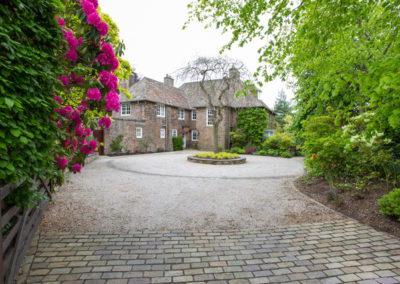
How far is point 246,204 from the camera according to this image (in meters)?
5.68

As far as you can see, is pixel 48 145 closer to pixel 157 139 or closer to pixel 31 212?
pixel 31 212

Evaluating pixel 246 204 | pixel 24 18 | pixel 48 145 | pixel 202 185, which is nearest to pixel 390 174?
pixel 246 204

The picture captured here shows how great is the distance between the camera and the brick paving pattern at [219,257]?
2699 millimetres

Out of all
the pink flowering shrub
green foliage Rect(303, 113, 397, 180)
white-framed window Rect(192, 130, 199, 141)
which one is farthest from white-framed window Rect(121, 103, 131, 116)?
the pink flowering shrub

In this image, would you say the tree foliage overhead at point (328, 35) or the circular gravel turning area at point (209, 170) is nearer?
the tree foliage overhead at point (328, 35)

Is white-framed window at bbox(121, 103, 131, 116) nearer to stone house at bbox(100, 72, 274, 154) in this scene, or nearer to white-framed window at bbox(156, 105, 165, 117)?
stone house at bbox(100, 72, 274, 154)

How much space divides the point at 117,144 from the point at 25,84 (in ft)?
57.2

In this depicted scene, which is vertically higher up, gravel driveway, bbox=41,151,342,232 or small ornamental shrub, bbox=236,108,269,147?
small ornamental shrub, bbox=236,108,269,147

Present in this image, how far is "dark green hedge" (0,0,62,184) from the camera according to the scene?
1.75m

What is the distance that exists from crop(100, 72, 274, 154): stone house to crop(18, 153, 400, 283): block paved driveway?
13.9m

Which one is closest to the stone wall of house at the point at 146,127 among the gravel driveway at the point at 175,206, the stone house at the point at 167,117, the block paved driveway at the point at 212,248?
the stone house at the point at 167,117

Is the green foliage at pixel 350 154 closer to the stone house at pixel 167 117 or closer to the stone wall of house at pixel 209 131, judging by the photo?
the stone house at pixel 167 117

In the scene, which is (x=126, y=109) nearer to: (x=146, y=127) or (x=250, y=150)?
(x=146, y=127)

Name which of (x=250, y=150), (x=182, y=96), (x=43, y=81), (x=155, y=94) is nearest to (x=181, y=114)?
(x=182, y=96)
